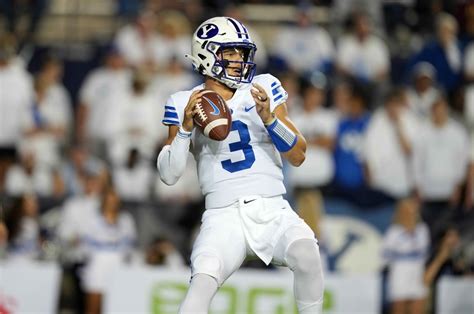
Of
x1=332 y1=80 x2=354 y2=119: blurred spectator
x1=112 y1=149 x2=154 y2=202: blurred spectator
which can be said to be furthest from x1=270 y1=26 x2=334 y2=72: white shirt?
x1=112 y1=149 x2=154 y2=202: blurred spectator

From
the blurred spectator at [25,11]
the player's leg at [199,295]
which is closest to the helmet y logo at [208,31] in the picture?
the player's leg at [199,295]

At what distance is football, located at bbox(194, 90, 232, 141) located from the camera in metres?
5.70

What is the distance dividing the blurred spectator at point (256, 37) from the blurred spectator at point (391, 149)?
4.68ft

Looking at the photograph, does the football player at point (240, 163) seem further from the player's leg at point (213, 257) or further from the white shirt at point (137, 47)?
the white shirt at point (137, 47)


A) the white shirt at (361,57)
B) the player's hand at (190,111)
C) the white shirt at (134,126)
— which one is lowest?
the player's hand at (190,111)

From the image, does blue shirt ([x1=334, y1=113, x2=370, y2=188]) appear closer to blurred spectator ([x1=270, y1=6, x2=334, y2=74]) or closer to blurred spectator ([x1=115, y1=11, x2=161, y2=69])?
blurred spectator ([x1=270, y1=6, x2=334, y2=74])

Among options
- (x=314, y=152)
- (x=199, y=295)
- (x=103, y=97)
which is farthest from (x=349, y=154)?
(x=199, y=295)

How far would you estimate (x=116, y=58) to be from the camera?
461 inches

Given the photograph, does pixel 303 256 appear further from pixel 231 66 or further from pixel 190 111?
pixel 231 66

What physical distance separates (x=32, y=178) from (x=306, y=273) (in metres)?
5.98

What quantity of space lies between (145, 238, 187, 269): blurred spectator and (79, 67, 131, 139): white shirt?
1612mm

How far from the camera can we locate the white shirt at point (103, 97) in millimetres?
11375

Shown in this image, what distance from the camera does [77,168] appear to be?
1111 centimetres

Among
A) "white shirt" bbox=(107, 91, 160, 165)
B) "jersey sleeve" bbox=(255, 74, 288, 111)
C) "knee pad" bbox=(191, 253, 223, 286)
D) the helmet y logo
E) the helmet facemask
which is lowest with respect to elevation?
"knee pad" bbox=(191, 253, 223, 286)
